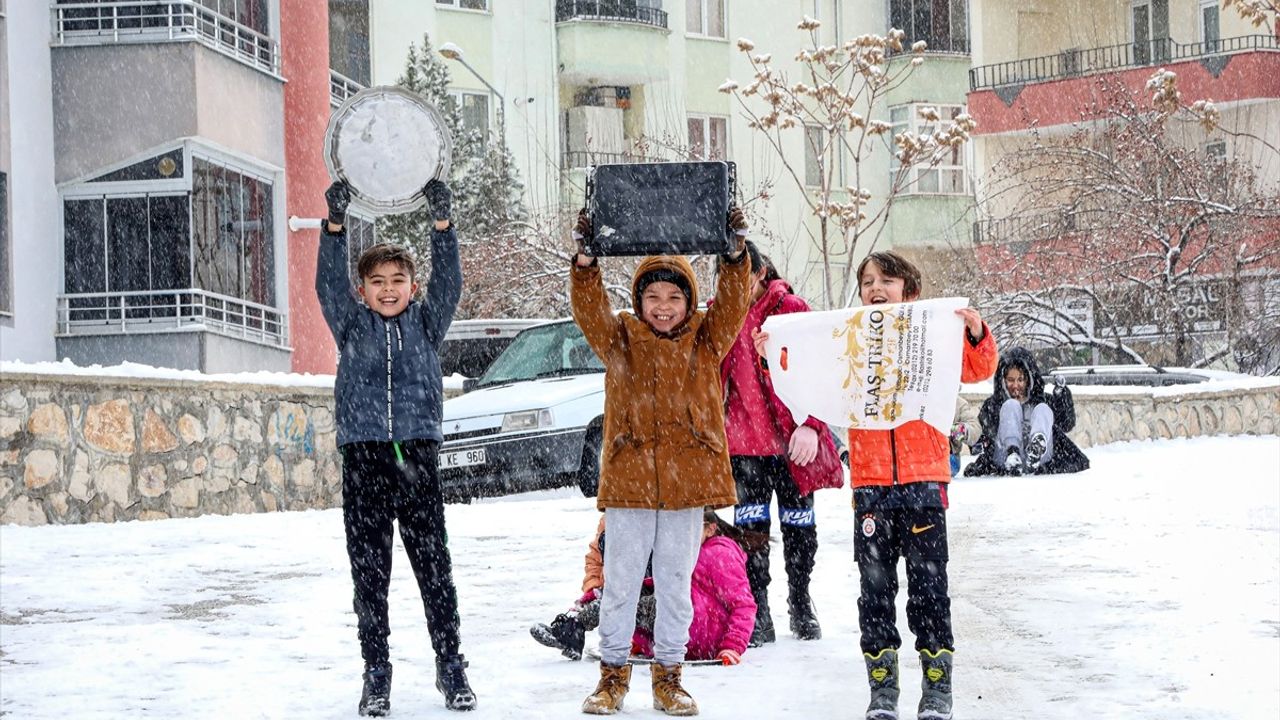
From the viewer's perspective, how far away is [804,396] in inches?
266

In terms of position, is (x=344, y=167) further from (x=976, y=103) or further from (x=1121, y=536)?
(x=976, y=103)

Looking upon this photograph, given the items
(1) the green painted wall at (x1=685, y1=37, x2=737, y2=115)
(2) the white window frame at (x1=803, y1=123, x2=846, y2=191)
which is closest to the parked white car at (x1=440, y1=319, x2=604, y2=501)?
(1) the green painted wall at (x1=685, y1=37, x2=737, y2=115)

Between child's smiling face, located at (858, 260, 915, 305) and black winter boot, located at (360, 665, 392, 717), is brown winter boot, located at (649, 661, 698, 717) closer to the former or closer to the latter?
black winter boot, located at (360, 665, 392, 717)

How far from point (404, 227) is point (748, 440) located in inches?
978

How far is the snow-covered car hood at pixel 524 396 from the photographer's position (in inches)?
562

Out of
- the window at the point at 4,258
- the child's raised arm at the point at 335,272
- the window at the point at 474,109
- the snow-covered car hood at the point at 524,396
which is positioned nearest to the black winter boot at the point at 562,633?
the child's raised arm at the point at 335,272

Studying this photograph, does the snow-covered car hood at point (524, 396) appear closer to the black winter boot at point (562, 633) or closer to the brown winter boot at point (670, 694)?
the black winter boot at point (562, 633)

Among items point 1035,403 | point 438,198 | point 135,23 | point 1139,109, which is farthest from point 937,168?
point 438,198

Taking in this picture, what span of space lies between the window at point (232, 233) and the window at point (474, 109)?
41.7 ft

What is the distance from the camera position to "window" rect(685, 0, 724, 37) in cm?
3962

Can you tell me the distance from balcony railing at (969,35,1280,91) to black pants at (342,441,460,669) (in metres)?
36.5

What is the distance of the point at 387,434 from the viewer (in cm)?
626

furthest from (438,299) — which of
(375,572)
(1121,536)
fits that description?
(1121,536)

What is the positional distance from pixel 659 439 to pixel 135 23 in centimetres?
1669
